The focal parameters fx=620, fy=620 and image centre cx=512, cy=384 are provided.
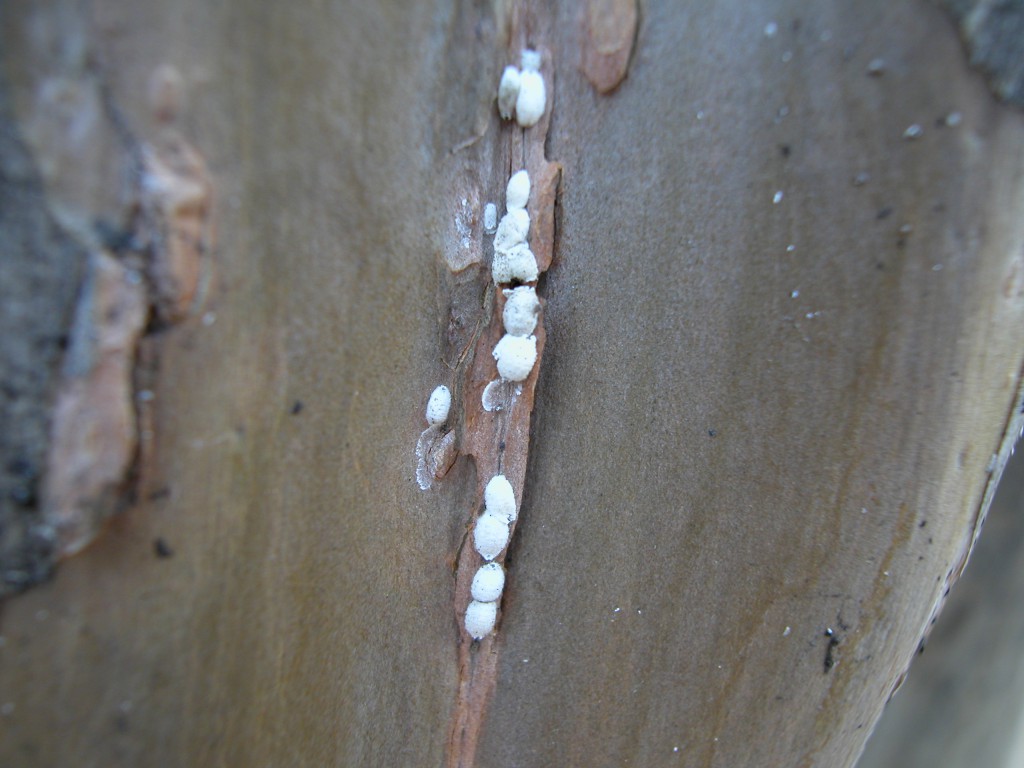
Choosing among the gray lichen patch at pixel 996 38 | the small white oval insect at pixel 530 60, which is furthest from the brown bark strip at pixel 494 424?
the gray lichen patch at pixel 996 38

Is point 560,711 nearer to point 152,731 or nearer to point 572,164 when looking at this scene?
point 152,731

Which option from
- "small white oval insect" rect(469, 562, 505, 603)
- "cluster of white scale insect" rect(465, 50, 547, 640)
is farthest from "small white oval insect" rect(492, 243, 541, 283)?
"small white oval insect" rect(469, 562, 505, 603)

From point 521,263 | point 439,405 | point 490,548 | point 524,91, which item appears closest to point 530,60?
point 524,91

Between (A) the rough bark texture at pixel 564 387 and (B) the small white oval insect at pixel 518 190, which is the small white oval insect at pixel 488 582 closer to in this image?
(A) the rough bark texture at pixel 564 387

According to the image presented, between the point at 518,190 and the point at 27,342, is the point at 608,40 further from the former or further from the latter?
the point at 27,342

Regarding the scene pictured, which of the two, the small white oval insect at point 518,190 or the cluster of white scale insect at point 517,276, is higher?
the small white oval insect at point 518,190

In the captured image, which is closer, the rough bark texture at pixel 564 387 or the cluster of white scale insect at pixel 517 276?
the rough bark texture at pixel 564 387
